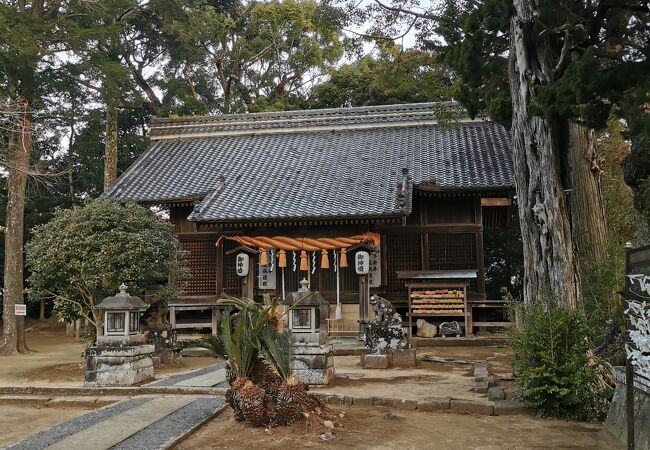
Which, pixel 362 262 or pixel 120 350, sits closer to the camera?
pixel 120 350

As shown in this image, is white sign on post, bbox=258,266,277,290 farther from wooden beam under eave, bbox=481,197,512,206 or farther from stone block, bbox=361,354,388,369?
wooden beam under eave, bbox=481,197,512,206

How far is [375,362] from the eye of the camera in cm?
1121

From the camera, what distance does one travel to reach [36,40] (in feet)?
51.3

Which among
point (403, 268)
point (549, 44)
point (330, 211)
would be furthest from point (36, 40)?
point (549, 44)

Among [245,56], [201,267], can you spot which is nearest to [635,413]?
[201,267]

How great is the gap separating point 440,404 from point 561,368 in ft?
5.54

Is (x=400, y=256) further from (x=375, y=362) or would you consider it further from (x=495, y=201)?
(x=375, y=362)

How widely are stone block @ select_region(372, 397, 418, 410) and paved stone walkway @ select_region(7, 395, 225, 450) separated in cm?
216

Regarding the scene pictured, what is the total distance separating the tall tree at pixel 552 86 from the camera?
7.57m

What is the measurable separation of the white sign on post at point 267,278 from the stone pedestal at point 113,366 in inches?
293

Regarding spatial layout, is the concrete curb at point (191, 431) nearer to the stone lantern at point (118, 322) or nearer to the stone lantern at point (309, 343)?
the stone lantern at point (309, 343)

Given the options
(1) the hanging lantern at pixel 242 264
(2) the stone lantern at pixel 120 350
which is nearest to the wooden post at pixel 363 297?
(1) the hanging lantern at pixel 242 264

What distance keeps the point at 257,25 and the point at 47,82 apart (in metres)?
12.7

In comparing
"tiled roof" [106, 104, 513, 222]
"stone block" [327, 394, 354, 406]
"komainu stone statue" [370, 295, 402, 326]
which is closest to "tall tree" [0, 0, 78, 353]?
"tiled roof" [106, 104, 513, 222]
